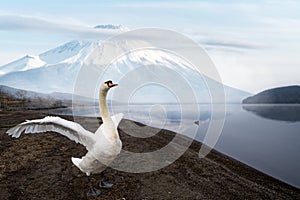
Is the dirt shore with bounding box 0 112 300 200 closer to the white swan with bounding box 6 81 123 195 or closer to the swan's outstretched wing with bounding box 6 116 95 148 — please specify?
the white swan with bounding box 6 81 123 195

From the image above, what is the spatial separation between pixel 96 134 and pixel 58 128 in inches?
76.0

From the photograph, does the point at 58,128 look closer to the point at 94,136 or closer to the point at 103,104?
the point at 94,136

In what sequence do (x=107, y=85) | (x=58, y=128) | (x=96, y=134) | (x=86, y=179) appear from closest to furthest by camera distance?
(x=107, y=85) → (x=96, y=134) → (x=58, y=128) → (x=86, y=179)

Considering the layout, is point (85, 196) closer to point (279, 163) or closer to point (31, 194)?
point (31, 194)

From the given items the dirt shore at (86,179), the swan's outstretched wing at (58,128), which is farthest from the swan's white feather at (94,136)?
the dirt shore at (86,179)

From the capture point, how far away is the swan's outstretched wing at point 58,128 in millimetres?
11242

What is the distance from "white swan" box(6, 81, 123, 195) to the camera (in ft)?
36.1

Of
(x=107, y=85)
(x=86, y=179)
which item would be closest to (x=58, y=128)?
(x=107, y=85)

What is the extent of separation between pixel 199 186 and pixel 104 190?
504 centimetres

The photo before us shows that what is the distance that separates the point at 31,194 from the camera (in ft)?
40.5

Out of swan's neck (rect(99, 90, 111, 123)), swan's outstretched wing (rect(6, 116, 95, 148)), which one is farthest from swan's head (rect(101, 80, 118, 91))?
swan's outstretched wing (rect(6, 116, 95, 148))

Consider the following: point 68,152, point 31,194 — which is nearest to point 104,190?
point 31,194

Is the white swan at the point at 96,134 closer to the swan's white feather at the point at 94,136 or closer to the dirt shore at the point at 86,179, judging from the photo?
the swan's white feather at the point at 94,136

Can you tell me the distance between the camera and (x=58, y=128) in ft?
39.7
